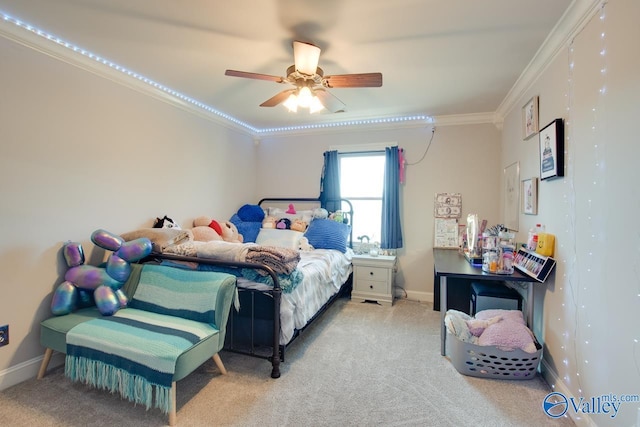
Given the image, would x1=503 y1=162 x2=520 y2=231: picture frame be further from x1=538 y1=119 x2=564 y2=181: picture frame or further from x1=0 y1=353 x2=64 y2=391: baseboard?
x1=0 y1=353 x2=64 y2=391: baseboard

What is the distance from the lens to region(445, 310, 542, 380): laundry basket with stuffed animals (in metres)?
2.21

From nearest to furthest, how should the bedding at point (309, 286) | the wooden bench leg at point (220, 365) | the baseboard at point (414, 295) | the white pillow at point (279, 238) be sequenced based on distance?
the wooden bench leg at point (220, 365) < the bedding at point (309, 286) < the white pillow at point (279, 238) < the baseboard at point (414, 295)

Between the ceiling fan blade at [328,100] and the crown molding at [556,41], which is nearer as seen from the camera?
the crown molding at [556,41]

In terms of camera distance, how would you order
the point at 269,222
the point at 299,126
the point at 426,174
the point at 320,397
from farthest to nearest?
1. the point at 299,126
2. the point at 269,222
3. the point at 426,174
4. the point at 320,397

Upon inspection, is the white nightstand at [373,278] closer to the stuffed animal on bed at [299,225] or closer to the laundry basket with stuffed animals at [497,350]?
the stuffed animal on bed at [299,225]

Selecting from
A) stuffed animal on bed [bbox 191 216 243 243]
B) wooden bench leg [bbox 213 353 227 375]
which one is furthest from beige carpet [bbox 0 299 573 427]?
stuffed animal on bed [bbox 191 216 243 243]

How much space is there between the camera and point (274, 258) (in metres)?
2.32

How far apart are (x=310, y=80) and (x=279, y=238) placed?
2.05 metres

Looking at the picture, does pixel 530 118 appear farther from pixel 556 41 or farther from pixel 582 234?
pixel 582 234

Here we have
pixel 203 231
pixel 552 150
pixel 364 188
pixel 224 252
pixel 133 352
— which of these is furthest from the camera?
pixel 364 188

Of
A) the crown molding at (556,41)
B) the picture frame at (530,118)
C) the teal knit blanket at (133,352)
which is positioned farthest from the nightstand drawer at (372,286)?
the crown molding at (556,41)

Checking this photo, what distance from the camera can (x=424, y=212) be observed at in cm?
412

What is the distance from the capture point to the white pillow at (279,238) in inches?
150
